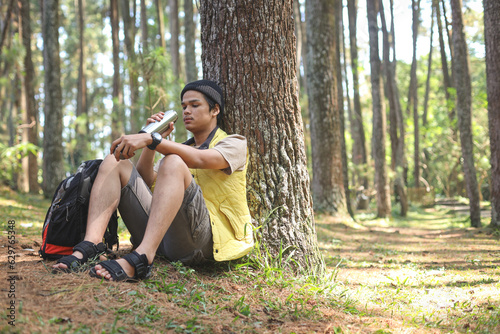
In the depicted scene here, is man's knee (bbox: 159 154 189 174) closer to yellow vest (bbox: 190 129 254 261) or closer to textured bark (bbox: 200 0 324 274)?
yellow vest (bbox: 190 129 254 261)

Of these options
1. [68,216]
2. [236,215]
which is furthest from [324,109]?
[68,216]

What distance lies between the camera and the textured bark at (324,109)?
31.2 feet

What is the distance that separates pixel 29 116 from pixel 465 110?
12.1 m

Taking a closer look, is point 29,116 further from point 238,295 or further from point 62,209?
point 238,295

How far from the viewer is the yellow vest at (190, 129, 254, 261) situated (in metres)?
3.28

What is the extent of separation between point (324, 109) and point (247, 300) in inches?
278

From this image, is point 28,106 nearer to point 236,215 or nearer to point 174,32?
point 174,32

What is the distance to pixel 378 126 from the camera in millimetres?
12172

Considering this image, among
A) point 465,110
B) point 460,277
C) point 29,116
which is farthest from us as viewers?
point 29,116

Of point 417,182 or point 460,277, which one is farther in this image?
A: point 417,182

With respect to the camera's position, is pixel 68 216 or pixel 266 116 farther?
pixel 266 116

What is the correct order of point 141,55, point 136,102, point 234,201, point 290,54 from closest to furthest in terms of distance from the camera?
point 234,201
point 290,54
point 141,55
point 136,102

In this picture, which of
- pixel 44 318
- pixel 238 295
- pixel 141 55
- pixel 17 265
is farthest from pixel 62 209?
pixel 141 55

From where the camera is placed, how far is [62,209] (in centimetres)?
315
